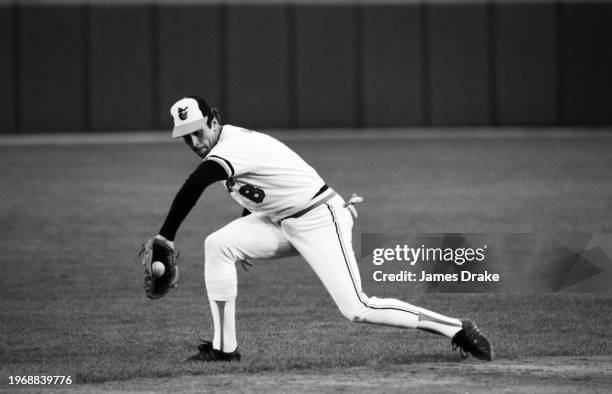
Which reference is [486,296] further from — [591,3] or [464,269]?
[591,3]

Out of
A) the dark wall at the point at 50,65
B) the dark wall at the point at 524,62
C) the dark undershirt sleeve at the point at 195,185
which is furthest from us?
the dark wall at the point at 524,62

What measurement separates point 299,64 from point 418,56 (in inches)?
111

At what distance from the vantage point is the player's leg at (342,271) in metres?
6.27

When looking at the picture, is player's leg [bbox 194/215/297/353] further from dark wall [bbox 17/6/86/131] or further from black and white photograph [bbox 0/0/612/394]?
dark wall [bbox 17/6/86/131]

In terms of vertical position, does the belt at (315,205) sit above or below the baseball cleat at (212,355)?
above

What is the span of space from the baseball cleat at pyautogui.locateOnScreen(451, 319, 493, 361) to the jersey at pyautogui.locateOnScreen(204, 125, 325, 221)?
118cm

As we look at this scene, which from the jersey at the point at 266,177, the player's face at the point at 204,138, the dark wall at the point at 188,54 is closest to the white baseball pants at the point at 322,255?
the jersey at the point at 266,177

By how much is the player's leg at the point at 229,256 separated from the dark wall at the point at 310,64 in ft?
63.7

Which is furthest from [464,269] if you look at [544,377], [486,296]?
[544,377]

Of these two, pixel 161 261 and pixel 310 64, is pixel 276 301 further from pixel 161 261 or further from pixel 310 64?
pixel 310 64

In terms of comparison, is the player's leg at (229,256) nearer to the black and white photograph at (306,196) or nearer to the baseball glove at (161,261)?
the black and white photograph at (306,196)

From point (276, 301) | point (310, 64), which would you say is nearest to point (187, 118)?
point (276, 301)

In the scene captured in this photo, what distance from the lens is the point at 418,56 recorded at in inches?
1035

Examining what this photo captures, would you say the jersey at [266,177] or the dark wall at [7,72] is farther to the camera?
the dark wall at [7,72]
